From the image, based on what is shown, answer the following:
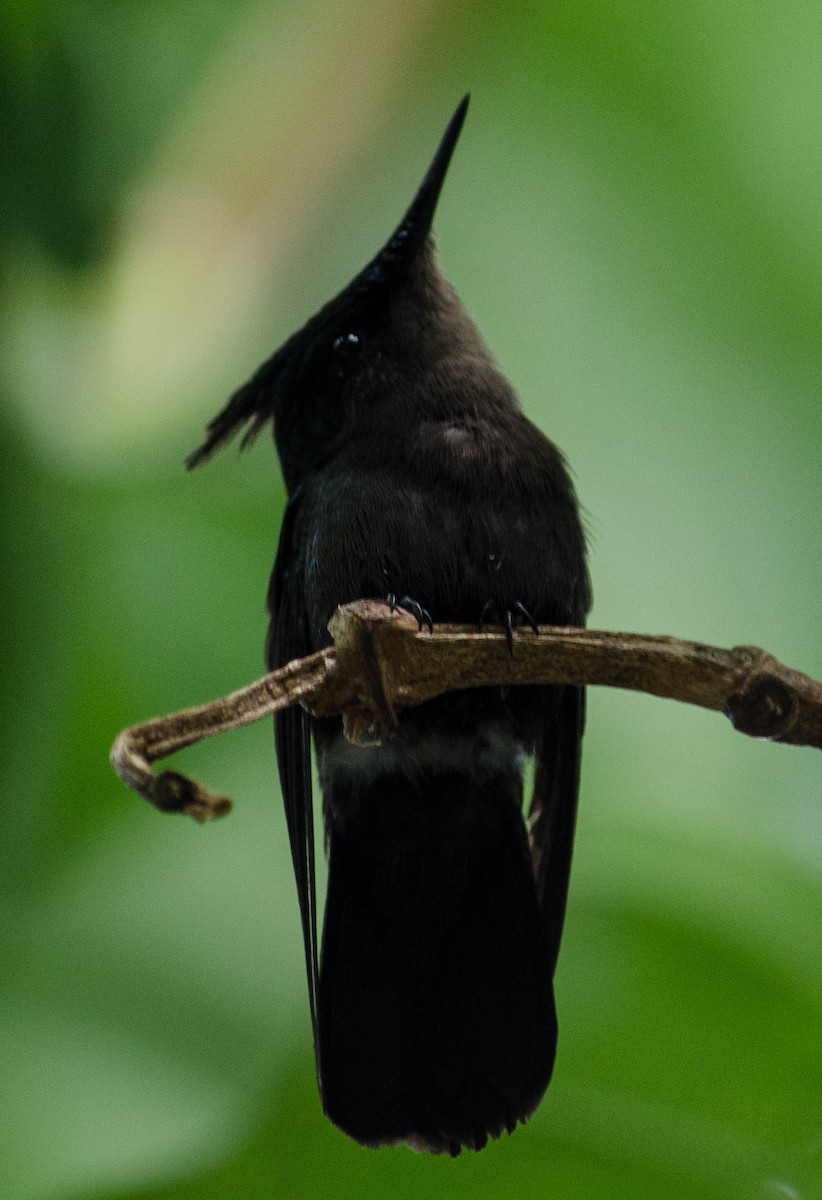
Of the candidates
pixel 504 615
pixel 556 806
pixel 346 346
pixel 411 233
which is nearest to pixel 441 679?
pixel 504 615

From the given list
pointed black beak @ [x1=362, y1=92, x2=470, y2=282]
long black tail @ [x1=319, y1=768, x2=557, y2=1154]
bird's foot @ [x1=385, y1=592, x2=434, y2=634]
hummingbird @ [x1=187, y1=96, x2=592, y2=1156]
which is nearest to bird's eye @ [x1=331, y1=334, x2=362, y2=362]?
hummingbird @ [x1=187, y1=96, x2=592, y2=1156]

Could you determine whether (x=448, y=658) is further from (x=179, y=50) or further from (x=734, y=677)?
(x=179, y=50)

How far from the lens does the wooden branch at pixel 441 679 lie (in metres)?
1.54

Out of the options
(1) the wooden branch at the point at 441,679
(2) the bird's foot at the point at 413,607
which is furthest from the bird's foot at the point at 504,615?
(1) the wooden branch at the point at 441,679

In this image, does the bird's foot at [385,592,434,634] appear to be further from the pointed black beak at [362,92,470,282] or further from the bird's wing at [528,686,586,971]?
the pointed black beak at [362,92,470,282]

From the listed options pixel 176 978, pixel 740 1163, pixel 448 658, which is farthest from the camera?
pixel 176 978

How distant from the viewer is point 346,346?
2.61 meters

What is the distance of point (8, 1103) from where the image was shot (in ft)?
7.68

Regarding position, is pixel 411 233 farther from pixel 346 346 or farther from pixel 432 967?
pixel 432 967

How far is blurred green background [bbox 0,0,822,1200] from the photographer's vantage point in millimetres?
2240

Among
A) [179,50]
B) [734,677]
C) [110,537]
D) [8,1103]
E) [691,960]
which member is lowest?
[8,1103]

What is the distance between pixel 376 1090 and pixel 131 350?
1.62m

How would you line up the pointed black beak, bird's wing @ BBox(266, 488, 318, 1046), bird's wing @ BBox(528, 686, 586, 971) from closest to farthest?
bird's wing @ BBox(266, 488, 318, 1046), bird's wing @ BBox(528, 686, 586, 971), the pointed black beak

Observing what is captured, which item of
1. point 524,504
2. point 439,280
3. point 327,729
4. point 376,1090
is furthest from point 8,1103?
point 439,280
